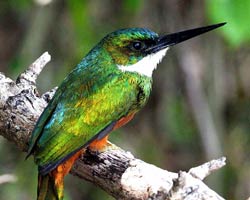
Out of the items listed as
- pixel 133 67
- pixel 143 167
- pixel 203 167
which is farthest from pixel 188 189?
pixel 133 67

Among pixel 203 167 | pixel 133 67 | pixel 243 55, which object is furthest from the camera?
pixel 243 55

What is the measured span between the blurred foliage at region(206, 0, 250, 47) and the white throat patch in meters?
0.25

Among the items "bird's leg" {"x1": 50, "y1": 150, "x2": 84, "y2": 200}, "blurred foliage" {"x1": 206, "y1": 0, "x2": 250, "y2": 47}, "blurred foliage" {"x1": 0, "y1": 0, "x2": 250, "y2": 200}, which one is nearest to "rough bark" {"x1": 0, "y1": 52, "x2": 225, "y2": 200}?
"bird's leg" {"x1": 50, "y1": 150, "x2": 84, "y2": 200}

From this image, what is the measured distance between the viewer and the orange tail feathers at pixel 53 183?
2986mm

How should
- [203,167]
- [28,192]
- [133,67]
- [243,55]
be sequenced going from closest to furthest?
[203,167] → [133,67] → [28,192] → [243,55]

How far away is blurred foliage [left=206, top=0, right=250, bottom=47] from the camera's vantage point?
332 centimetres

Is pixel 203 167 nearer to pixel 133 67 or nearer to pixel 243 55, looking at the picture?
pixel 133 67

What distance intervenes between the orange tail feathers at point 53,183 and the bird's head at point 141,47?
0.52 meters

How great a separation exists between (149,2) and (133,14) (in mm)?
232

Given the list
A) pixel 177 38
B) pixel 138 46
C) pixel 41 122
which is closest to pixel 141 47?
pixel 138 46

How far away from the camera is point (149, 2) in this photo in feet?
15.5

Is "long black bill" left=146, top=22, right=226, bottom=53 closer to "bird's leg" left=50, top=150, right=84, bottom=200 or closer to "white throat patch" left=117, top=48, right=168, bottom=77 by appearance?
"white throat patch" left=117, top=48, right=168, bottom=77

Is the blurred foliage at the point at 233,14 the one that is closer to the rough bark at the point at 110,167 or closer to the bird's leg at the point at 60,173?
the rough bark at the point at 110,167

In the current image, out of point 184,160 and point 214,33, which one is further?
point 184,160
